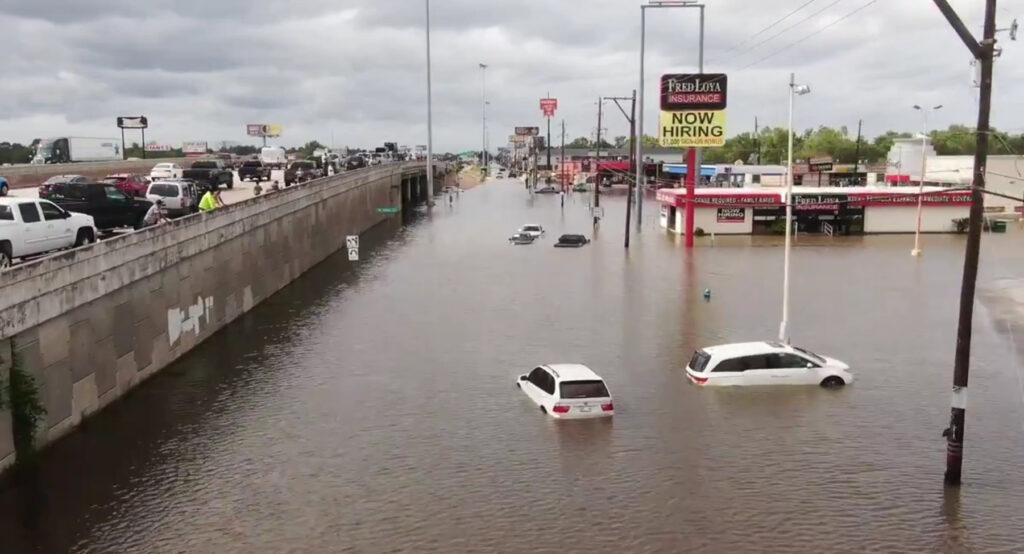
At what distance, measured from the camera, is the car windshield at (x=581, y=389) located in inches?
984

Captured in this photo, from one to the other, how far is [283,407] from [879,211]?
6253 cm

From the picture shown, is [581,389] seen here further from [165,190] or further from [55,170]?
[55,170]

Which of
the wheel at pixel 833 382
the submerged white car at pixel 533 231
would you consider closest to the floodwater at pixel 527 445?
the wheel at pixel 833 382

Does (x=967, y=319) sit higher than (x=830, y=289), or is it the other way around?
(x=967, y=319)

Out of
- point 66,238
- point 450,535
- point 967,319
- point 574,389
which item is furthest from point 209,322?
point 967,319

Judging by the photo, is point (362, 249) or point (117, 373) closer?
point (117, 373)

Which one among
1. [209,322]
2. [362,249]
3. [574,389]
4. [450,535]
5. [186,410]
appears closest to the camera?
[450,535]

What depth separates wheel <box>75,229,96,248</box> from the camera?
29.0m

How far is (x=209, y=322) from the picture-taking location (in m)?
36.6

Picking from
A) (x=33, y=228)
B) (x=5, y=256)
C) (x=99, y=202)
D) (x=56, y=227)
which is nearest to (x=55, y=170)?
(x=99, y=202)

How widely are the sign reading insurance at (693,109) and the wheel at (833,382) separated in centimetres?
3665

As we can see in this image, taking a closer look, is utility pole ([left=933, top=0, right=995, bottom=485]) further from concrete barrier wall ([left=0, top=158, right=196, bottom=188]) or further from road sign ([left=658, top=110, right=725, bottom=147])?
concrete barrier wall ([left=0, top=158, right=196, bottom=188])

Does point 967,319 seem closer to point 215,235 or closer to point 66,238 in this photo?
point 66,238

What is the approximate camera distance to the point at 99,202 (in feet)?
116
